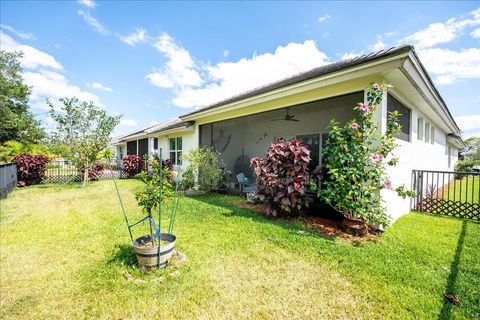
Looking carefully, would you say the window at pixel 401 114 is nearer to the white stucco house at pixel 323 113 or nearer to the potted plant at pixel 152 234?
the white stucco house at pixel 323 113

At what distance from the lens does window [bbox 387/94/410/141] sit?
5.13 m

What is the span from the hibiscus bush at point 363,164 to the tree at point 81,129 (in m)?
13.3

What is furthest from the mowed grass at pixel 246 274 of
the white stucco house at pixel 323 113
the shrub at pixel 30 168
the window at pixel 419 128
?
the shrub at pixel 30 168

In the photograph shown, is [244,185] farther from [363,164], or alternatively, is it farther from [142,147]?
[142,147]

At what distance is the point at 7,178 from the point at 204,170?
856 cm

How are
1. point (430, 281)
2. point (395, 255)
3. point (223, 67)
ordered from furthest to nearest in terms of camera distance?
point (223, 67), point (395, 255), point (430, 281)

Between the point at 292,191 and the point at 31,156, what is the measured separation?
578 inches

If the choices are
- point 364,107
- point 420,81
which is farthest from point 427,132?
point 364,107

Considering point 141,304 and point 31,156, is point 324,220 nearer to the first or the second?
point 141,304

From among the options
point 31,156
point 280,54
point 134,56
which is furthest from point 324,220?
point 31,156

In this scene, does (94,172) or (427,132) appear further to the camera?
(94,172)

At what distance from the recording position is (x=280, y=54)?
14.1 m

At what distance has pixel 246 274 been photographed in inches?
121

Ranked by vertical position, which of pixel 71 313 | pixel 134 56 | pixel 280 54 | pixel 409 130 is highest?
pixel 280 54
